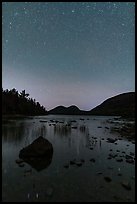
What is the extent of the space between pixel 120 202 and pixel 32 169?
734 cm

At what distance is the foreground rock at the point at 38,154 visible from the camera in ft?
50.9

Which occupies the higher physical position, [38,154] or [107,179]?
[38,154]

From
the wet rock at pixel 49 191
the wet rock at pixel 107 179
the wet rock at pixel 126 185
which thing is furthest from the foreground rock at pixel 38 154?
the wet rock at pixel 126 185

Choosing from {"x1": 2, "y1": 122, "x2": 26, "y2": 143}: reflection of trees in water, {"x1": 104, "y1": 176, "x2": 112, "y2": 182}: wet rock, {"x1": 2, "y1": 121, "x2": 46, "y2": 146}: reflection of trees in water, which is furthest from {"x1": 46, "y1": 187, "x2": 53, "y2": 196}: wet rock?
{"x1": 2, "y1": 122, "x2": 26, "y2": 143}: reflection of trees in water

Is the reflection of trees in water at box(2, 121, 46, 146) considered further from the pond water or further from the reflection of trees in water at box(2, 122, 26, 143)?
the pond water

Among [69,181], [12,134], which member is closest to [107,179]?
[69,181]

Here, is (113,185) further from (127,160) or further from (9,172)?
(9,172)

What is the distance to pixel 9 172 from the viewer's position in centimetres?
1285

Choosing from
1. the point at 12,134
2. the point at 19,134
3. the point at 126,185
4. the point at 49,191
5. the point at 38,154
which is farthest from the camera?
the point at 19,134

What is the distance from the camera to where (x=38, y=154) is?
55.3 feet

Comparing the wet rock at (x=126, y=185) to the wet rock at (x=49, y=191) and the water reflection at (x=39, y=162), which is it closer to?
the wet rock at (x=49, y=191)

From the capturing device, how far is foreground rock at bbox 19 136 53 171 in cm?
1552

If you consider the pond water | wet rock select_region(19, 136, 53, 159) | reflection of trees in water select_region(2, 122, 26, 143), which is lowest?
the pond water

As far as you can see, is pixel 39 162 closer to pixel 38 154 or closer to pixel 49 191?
pixel 38 154
